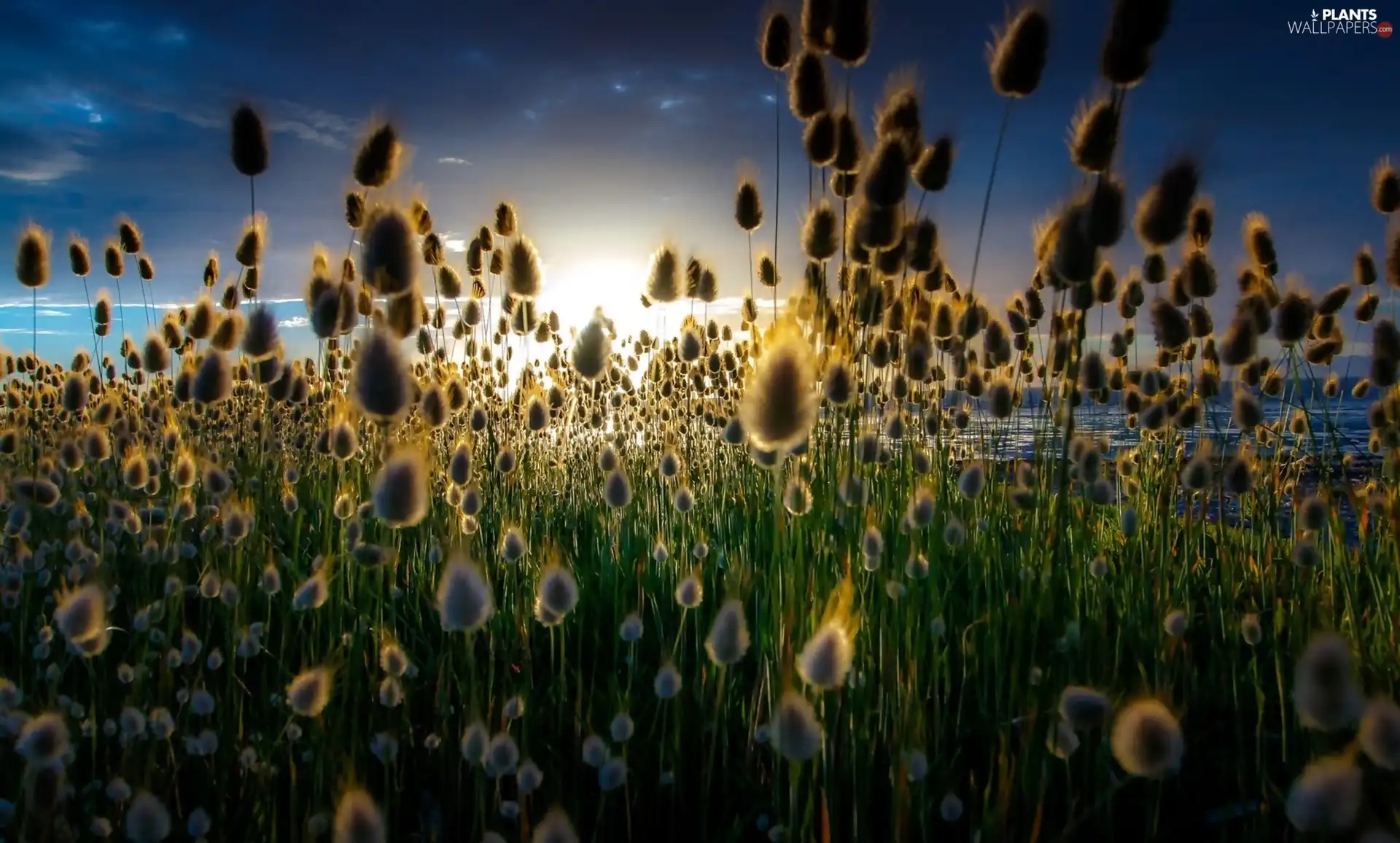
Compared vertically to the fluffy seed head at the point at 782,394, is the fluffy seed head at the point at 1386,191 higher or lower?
higher

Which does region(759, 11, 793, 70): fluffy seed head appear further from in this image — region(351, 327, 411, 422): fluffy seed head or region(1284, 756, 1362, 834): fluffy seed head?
region(1284, 756, 1362, 834): fluffy seed head

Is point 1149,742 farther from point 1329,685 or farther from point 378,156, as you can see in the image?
point 378,156

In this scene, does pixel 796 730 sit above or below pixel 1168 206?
below

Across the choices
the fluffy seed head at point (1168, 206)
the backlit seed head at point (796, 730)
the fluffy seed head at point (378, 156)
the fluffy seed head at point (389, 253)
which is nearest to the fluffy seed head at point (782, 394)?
the backlit seed head at point (796, 730)

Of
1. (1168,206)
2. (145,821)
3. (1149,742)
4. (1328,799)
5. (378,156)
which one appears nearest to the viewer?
(1328,799)

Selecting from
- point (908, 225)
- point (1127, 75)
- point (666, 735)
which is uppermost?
point (1127, 75)

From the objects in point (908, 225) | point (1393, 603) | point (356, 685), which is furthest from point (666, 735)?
point (1393, 603)

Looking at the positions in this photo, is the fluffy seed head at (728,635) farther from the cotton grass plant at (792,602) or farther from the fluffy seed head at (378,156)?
the fluffy seed head at (378,156)

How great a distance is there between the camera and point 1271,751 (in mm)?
2525

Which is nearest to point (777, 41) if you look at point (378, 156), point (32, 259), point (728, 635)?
point (378, 156)

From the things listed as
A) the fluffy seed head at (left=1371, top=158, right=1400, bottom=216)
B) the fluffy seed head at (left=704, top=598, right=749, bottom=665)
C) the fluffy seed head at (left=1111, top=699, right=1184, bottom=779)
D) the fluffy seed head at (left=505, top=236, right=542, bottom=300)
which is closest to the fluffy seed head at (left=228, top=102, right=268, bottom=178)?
the fluffy seed head at (left=505, top=236, right=542, bottom=300)

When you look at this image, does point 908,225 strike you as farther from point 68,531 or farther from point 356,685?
point 68,531

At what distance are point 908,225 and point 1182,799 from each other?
6.57 ft

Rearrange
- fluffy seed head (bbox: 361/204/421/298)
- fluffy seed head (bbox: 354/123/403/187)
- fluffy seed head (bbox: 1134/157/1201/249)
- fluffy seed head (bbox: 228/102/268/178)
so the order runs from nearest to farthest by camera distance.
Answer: fluffy seed head (bbox: 361/204/421/298), fluffy seed head (bbox: 1134/157/1201/249), fluffy seed head (bbox: 354/123/403/187), fluffy seed head (bbox: 228/102/268/178)
